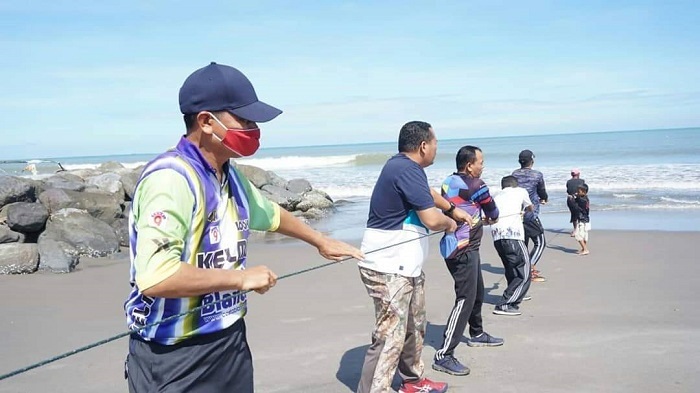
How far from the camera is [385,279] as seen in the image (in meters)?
4.09

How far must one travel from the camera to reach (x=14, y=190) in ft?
39.4

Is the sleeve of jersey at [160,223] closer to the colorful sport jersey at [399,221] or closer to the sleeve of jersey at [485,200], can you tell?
the colorful sport jersey at [399,221]

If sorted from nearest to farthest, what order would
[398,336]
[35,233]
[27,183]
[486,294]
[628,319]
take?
[398,336] < [628,319] < [486,294] < [35,233] < [27,183]

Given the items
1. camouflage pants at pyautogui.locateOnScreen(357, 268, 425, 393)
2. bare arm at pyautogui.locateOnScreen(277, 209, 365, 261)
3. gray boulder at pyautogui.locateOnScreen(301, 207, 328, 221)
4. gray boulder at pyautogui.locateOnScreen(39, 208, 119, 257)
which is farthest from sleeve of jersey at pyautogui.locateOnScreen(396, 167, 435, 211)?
gray boulder at pyautogui.locateOnScreen(301, 207, 328, 221)

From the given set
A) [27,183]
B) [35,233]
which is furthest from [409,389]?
[27,183]

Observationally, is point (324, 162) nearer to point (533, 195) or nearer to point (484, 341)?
point (533, 195)

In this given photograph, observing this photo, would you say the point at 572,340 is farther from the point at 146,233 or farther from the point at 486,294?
the point at 146,233

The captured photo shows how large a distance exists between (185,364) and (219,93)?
949 mm

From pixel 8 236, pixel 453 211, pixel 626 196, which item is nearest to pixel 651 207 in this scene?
pixel 626 196

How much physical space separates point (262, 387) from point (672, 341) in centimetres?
368

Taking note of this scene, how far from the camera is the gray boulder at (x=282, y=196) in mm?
17453

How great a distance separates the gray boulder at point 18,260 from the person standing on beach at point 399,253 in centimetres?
699

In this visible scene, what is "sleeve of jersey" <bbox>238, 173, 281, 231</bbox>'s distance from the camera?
101 inches

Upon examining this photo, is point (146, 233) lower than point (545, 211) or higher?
higher
